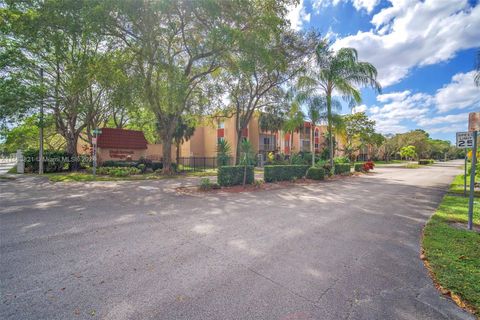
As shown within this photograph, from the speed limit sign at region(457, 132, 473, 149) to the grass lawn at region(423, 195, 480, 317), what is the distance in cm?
219

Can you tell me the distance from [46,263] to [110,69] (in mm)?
13634

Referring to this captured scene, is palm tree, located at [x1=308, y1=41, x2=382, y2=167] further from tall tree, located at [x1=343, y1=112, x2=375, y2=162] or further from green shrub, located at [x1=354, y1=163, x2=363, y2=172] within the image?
tall tree, located at [x1=343, y1=112, x2=375, y2=162]

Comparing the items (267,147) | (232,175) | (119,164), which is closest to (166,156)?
(119,164)

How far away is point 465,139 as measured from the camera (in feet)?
19.6

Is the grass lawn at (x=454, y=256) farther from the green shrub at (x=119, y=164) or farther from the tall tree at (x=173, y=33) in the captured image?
the green shrub at (x=119, y=164)

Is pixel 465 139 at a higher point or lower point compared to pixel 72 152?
lower

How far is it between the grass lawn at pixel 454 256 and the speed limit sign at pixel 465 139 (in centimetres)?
219

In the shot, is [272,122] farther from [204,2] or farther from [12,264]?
[12,264]

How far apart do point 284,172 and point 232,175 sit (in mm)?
4296

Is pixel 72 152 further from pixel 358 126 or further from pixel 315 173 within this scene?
pixel 358 126

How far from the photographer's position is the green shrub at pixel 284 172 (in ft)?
48.8

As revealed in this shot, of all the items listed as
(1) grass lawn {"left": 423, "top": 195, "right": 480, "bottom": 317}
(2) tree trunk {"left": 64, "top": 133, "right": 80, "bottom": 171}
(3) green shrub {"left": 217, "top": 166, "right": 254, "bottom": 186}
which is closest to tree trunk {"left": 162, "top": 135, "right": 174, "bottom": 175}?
(3) green shrub {"left": 217, "top": 166, "right": 254, "bottom": 186}

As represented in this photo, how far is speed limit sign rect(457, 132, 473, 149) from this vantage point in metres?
5.83

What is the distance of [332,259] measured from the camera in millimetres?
4172
